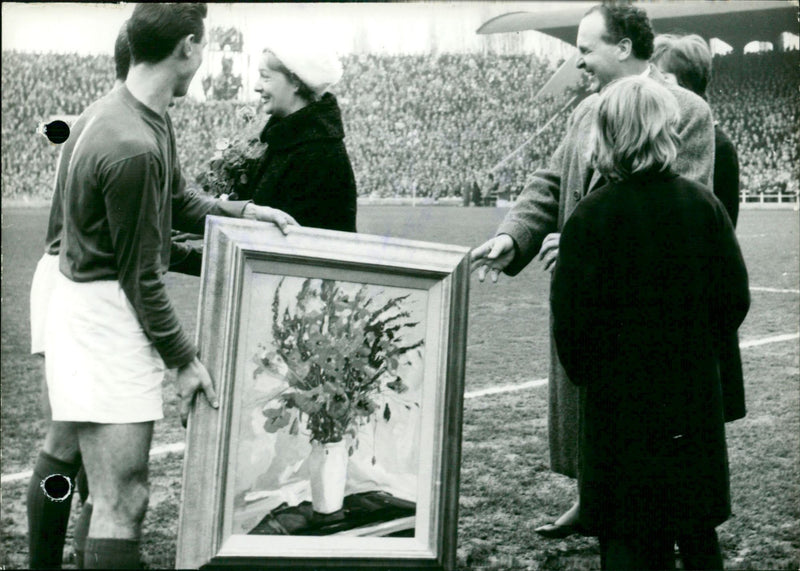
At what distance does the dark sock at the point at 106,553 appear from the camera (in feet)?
7.94

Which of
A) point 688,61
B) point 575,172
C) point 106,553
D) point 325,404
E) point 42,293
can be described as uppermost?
point 688,61

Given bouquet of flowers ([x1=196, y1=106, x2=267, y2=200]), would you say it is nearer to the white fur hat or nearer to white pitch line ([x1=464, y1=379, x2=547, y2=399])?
the white fur hat

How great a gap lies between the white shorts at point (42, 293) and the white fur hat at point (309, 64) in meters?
0.90

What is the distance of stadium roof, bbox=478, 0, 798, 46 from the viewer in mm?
3844

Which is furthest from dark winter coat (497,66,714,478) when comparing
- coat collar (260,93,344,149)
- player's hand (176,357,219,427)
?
player's hand (176,357,219,427)

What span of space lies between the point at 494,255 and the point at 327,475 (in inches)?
34.2

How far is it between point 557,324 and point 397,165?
9.19 feet

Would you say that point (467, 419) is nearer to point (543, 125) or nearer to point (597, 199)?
point (543, 125)

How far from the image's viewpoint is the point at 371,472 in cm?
274

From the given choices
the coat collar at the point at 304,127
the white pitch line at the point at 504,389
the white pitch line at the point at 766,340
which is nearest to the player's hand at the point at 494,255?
the coat collar at the point at 304,127

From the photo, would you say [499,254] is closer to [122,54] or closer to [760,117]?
[122,54]

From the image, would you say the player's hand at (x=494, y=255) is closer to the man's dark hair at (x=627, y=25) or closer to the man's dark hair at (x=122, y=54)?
the man's dark hair at (x=627, y=25)

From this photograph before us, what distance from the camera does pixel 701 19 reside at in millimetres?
3988

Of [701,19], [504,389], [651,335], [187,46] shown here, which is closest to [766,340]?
[504,389]
